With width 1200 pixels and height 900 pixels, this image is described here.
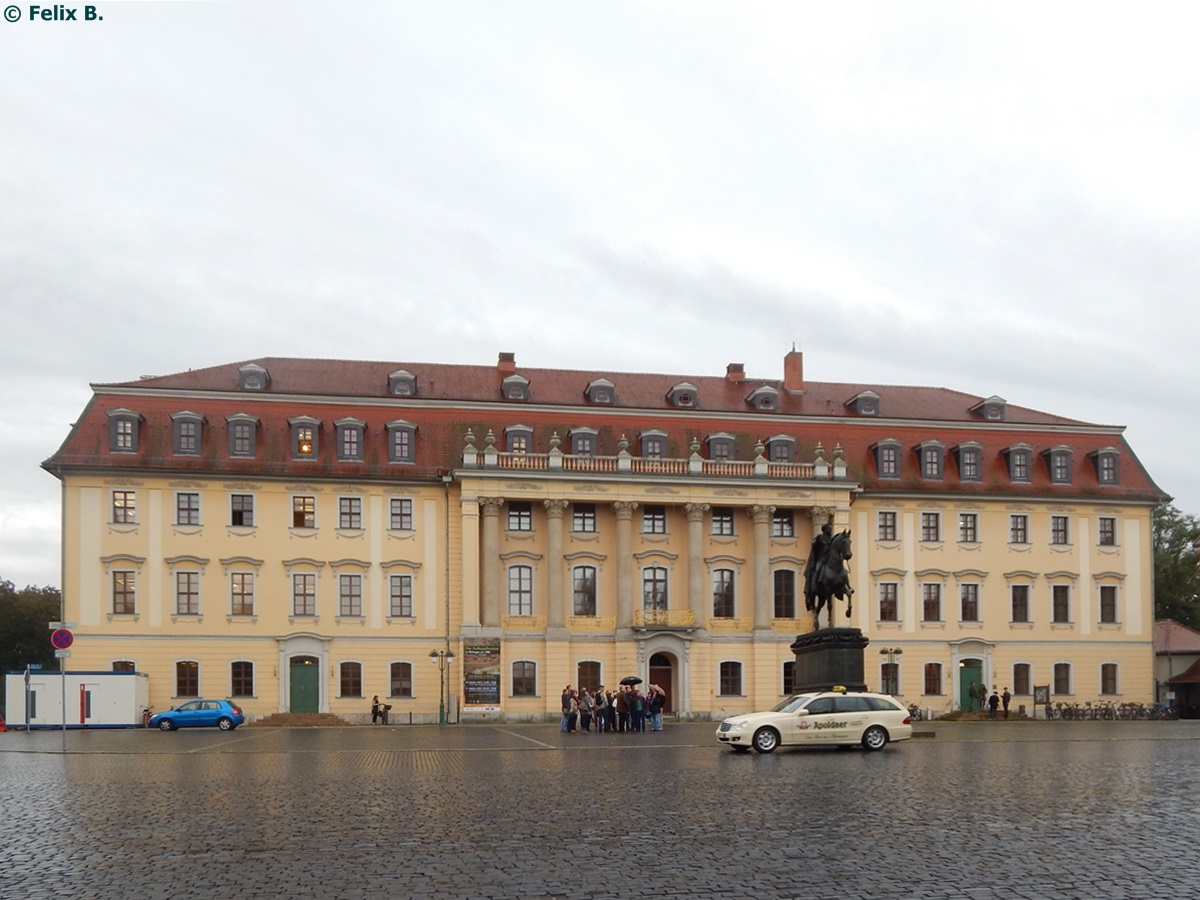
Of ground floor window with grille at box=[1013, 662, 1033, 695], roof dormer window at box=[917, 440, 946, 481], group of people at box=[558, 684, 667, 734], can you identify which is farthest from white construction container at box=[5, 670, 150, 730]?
ground floor window with grille at box=[1013, 662, 1033, 695]

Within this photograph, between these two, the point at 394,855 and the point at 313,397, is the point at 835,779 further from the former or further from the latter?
the point at 313,397

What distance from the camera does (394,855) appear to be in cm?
1436

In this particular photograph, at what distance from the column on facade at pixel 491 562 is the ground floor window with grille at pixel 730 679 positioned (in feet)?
34.7

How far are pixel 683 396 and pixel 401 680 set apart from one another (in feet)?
62.0

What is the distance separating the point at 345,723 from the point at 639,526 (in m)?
15.7

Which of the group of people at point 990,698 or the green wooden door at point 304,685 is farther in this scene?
the group of people at point 990,698

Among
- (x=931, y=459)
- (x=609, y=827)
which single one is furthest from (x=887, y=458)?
(x=609, y=827)

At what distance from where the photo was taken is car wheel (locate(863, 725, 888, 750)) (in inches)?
1299

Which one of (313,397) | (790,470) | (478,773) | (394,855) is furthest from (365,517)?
(394,855)

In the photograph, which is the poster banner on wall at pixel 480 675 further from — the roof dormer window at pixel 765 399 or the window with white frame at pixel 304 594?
the roof dormer window at pixel 765 399

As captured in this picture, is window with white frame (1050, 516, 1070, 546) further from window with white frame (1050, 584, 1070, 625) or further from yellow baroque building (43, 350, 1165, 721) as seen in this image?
window with white frame (1050, 584, 1070, 625)

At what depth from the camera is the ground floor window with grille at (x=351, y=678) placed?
62.5 metres

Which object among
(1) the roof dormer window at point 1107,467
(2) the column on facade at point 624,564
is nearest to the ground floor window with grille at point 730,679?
(2) the column on facade at point 624,564

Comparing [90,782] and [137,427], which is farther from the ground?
[137,427]
